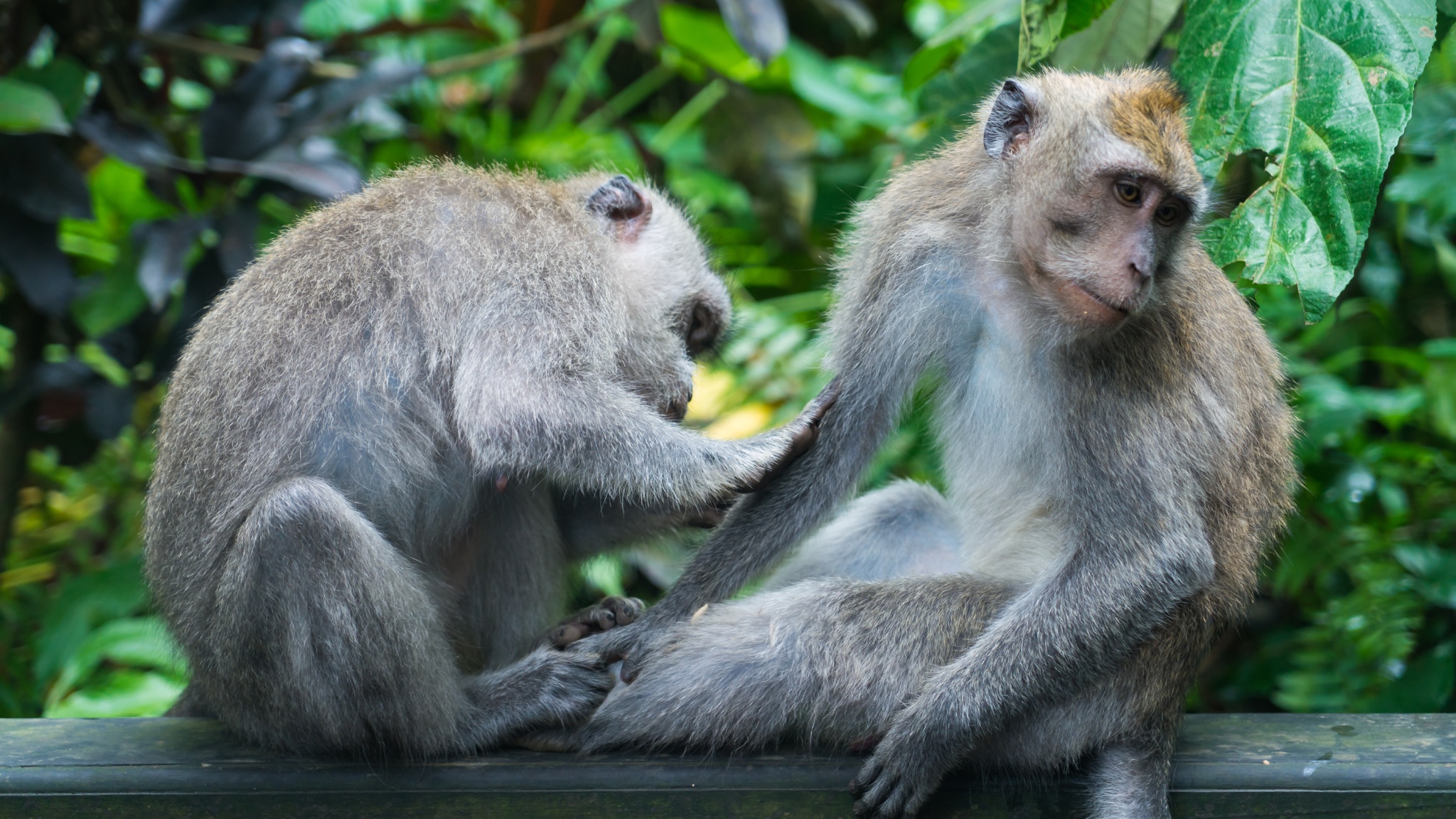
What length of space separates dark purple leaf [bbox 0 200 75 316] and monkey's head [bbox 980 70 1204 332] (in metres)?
3.21

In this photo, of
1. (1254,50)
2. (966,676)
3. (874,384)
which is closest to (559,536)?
(874,384)

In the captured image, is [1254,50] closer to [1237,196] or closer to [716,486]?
[1237,196]

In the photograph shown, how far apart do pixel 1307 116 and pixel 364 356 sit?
206cm

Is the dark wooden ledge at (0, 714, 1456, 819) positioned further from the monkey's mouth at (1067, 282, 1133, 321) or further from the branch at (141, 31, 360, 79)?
the branch at (141, 31, 360, 79)

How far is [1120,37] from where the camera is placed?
3.38 metres

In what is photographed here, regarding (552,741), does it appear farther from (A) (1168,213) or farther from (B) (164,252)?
(B) (164,252)

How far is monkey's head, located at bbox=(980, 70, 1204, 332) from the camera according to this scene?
2.39 meters

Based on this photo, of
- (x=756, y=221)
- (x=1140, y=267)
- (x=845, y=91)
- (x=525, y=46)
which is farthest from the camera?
(x=845, y=91)

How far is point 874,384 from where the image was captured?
2.91 meters

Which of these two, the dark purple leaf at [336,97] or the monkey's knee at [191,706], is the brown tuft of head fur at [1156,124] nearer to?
the monkey's knee at [191,706]

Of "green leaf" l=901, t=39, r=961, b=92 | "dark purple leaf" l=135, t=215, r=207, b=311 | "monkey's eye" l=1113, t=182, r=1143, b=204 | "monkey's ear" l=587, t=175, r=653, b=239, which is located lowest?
"dark purple leaf" l=135, t=215, r=207, b=311

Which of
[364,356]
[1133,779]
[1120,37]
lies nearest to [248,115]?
[364,356]

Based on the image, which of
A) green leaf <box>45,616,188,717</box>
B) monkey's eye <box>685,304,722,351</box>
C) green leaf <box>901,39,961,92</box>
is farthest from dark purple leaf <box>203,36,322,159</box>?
green leaf <box>901,39,961,92</box>

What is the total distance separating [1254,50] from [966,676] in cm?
147
